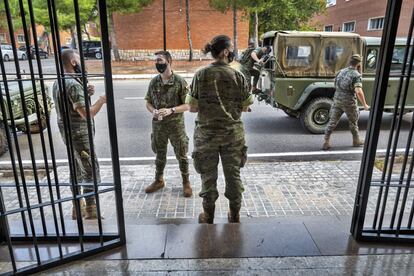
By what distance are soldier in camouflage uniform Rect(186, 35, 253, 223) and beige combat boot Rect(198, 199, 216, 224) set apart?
0.18 ft

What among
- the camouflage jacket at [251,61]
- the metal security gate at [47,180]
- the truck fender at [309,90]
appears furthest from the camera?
the camouflage jacket at [251,61]

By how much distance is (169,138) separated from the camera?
4.02 meters

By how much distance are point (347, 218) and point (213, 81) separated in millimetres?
1920

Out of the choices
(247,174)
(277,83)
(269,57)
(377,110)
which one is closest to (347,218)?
(377,110)

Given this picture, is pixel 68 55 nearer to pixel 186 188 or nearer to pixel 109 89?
pixel 109 89

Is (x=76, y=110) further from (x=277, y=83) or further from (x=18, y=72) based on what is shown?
(x=277, y=83)

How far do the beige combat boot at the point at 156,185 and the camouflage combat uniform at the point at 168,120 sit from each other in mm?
187

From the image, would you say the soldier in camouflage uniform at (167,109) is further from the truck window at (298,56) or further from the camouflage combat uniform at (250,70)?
the camouflage combat uniform at (250,70)

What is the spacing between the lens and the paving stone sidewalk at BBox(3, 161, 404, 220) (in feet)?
12.3

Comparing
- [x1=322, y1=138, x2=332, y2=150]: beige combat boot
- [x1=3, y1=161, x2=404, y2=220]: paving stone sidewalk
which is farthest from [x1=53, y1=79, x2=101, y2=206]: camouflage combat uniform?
[x1=322, y1=138, x2=332, y2=150]: beige combat boot

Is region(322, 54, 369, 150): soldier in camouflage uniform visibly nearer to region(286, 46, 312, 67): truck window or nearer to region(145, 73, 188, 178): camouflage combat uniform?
region(286, 46, 312, 67): truck window

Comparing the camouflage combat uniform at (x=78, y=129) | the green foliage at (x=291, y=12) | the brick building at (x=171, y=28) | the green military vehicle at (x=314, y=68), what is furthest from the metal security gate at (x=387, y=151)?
the brick building at (x=171, y=28)

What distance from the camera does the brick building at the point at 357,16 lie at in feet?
76.4

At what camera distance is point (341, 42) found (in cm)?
690
